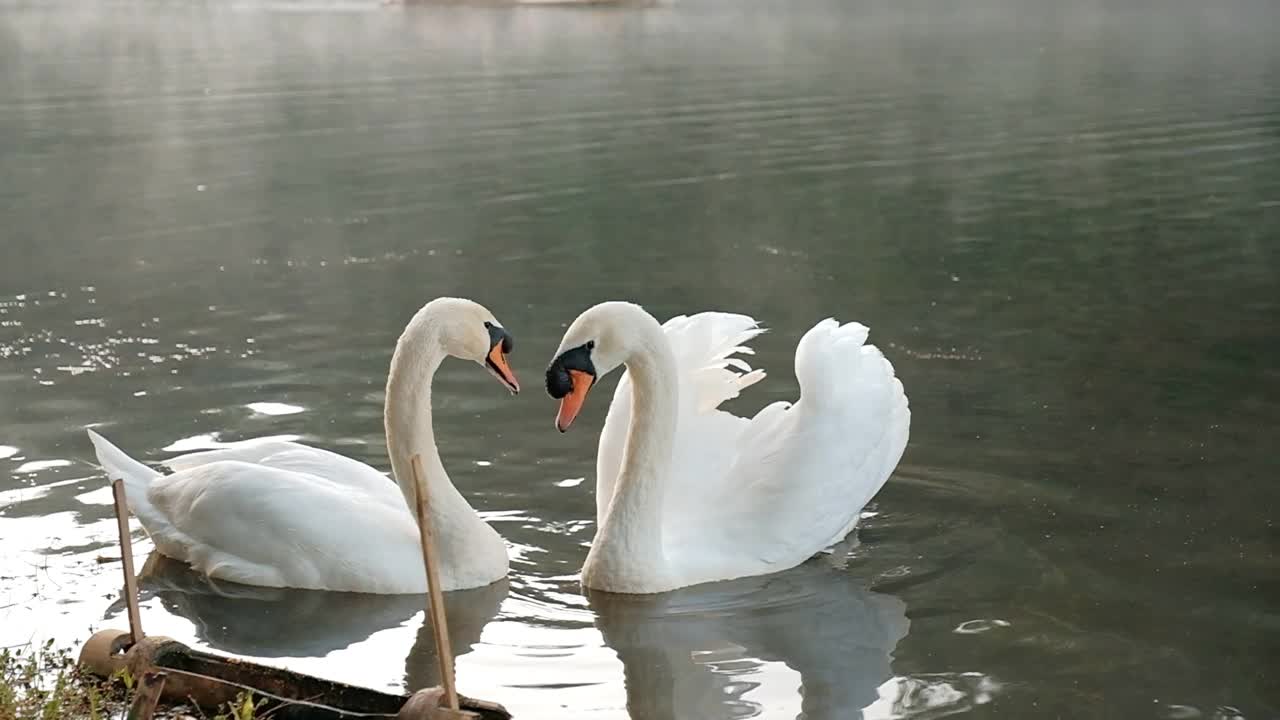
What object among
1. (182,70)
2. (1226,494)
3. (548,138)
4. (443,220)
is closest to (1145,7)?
(182,70)

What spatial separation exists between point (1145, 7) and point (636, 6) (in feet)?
64.5

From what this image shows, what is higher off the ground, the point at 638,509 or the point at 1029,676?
the point at 638,509

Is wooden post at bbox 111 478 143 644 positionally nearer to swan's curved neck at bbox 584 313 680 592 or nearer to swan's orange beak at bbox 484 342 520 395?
swan's orange beak at bbox 484 342 520 395

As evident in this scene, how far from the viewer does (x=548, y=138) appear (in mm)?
22172

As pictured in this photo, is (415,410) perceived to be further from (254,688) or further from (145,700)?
(145,700)

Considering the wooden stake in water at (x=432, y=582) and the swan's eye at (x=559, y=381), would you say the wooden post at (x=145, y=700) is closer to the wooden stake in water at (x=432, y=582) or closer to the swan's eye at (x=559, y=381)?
the wooden stake in water at (x=432, y=582)

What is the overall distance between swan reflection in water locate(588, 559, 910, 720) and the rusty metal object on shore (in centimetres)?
111

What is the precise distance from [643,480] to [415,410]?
35.4 inches

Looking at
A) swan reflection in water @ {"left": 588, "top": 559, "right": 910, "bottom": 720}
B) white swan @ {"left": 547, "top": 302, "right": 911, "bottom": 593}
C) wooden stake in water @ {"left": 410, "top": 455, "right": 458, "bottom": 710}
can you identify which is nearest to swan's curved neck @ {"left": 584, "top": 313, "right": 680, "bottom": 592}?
white swan @ {"left": 547, "top": 302, "right": 911, "bottom": 593}

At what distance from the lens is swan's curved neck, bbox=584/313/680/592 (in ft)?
21.4

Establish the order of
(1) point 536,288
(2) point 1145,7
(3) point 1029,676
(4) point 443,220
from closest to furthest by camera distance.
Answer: (3) point 1029,676
(1) point 536,288
(4) point 443,220
(2) point 1145,7

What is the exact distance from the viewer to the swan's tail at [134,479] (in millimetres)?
6977

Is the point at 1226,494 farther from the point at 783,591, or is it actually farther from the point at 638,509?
the point at 638,509

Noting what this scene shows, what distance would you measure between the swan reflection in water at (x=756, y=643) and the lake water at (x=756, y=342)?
0.8 inches
